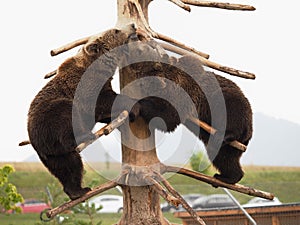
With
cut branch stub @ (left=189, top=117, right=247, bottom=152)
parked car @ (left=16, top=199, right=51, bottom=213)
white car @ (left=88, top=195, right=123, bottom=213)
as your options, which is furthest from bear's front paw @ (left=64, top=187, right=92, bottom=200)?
parked car @ (left=16, top=199, right=51, bottom=213)

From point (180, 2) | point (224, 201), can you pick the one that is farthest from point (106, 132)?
point (224, 201)

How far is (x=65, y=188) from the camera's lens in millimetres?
5457

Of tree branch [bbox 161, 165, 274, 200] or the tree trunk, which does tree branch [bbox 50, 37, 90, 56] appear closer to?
the tree trunk

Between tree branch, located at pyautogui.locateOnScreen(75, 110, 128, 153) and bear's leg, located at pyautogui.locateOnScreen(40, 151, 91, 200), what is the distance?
0.27m

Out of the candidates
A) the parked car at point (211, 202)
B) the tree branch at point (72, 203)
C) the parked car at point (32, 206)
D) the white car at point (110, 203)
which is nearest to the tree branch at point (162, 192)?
the tree branch at point (72, 203)

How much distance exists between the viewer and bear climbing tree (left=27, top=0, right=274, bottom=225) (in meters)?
5.43

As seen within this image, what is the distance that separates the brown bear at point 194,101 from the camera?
548 cm

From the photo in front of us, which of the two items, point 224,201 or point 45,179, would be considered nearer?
point 224,201

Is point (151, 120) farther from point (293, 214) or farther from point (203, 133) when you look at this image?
point (293, 214)

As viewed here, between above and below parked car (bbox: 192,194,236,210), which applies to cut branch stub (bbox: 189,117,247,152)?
above

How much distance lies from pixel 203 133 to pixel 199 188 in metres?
14.5

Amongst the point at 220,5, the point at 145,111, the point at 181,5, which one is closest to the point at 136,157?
the point at 145,111

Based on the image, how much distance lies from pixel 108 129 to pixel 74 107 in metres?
0.47

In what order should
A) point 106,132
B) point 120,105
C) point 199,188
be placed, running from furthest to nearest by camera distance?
point 199,188 < point 120,105 < point 106,132
